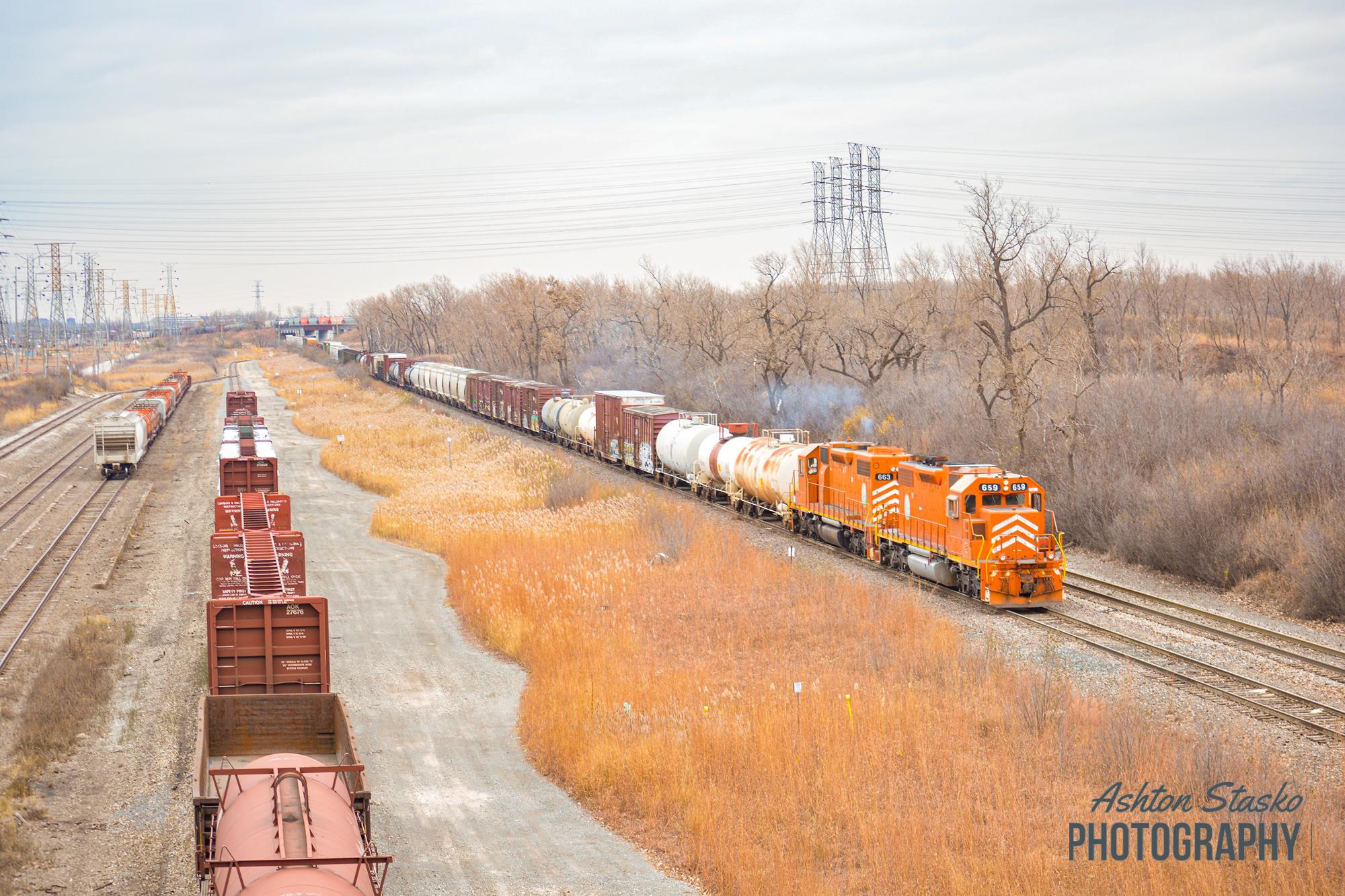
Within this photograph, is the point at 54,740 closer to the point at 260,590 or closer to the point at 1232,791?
the point at 260,590

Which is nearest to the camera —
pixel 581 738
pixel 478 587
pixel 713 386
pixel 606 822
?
pixel 606 822

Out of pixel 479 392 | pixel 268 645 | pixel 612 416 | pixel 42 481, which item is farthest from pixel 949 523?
pixel 479 392

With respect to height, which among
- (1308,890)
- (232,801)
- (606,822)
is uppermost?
(232,801)

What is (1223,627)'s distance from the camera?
79.3 ft

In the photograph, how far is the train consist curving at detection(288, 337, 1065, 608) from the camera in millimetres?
25406

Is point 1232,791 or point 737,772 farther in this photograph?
point 737,772

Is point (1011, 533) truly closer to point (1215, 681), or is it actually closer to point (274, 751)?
point (1215, 681)

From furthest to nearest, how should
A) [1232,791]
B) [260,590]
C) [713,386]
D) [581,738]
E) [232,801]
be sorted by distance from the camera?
1. [713,386]
2. [260,590]
3. [581,738]
4. [1232,791]
5. [232,801]

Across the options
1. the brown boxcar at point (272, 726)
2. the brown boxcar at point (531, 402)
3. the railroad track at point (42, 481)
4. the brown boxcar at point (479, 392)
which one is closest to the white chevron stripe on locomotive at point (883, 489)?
the brown boxcar at point (272, 726)

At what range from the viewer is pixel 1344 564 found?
24.7 metres

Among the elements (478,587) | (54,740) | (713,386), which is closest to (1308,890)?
(54,740)

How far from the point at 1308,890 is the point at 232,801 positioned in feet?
35.2

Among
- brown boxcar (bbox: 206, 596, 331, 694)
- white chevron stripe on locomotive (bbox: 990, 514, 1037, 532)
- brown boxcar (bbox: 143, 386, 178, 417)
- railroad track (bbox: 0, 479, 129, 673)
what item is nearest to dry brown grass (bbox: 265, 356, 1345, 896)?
white chevron stripe on locomotive (bbox: 990, 514, 1037, 532)

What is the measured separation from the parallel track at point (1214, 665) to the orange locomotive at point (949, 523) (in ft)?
1.91
